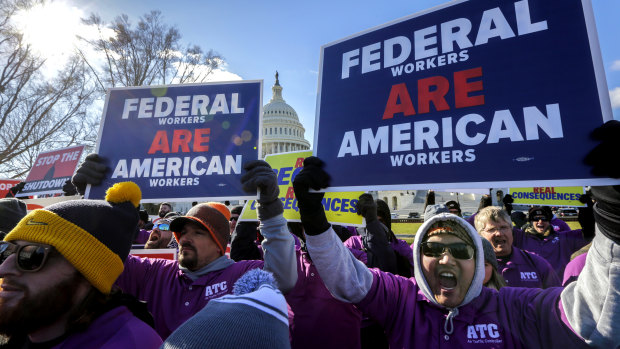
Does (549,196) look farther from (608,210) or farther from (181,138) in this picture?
(181,138)

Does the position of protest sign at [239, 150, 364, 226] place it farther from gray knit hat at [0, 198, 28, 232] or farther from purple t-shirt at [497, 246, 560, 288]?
gray knit hat at [0, 198, 28, 232]

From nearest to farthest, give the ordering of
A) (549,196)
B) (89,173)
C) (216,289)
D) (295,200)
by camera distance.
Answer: (216,289)
(89,173)
(295,200)
(549,196)

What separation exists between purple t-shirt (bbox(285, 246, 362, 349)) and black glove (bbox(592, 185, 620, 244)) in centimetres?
188

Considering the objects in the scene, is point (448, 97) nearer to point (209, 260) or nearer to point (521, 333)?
point (521, 333)

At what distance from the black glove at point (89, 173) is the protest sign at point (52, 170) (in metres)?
4.00

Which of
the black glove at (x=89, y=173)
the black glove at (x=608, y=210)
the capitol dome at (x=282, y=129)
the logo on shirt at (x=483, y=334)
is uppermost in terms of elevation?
the capitol dome at (x=282, y=129)

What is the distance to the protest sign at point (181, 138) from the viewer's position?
2.63 meters

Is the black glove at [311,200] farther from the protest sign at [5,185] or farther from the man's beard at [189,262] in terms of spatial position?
the protest sign at [5,185]

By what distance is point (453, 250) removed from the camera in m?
1.96

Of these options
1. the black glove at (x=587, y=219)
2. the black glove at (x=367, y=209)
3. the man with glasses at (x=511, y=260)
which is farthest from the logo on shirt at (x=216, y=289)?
the black glove at (x=587, y=219)

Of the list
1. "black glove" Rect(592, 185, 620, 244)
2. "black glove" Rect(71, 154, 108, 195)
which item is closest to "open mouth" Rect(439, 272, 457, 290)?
"black glove" Rect(592, 185, 620, 244)

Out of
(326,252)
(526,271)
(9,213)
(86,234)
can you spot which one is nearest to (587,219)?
(526,271)

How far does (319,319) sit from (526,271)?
7.48 feet

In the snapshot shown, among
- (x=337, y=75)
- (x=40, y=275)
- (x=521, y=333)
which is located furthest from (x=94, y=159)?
(x=521, y=333)
